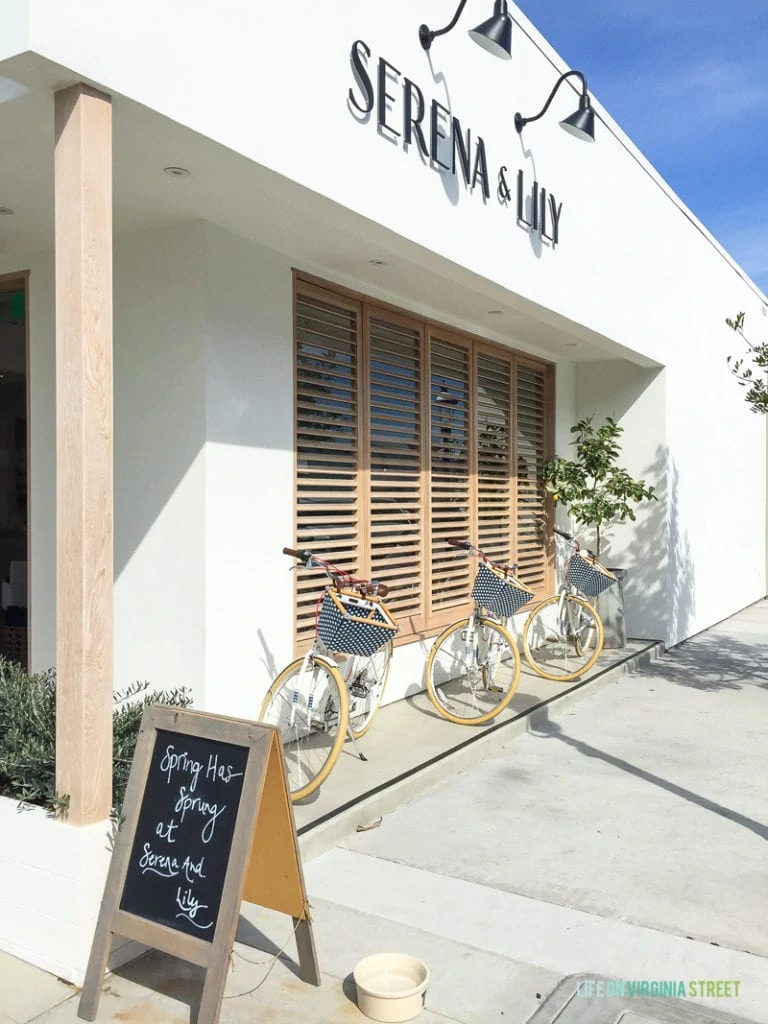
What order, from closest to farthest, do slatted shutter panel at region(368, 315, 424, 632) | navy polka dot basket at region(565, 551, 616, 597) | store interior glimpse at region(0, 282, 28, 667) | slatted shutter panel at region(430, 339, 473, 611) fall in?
store interior glimpse at region(0, 282, 28, 667), slatted shutter panel at region(368, 315, 424, 632), slatted shutter panel at region(430, 339, 473, 611), navy polka dot basket at region(565, 551, 616, 597)

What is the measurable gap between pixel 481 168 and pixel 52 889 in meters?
4.39

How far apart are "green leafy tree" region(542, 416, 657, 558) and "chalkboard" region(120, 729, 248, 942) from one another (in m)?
5.91

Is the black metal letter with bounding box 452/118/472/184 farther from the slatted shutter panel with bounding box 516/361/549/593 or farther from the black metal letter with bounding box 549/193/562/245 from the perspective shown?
the slatted shutter panel with bounding box 516/361/549/593

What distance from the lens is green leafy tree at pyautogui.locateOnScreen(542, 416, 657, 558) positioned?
27.3 feet

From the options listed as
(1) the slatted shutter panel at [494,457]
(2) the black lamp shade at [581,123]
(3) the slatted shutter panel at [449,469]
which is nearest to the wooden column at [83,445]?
(2) the black lamp shade at [581,123]

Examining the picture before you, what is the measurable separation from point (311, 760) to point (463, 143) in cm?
353

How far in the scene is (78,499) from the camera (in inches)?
116

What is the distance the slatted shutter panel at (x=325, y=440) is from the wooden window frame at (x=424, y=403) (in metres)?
0.04

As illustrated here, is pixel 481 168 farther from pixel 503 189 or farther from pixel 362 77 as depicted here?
pixel 362 77

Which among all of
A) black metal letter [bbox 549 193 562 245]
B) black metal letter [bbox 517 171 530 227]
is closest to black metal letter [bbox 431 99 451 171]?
black metal letter [bbox 517 171 530 227]

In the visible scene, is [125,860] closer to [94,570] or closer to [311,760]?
[94,570]

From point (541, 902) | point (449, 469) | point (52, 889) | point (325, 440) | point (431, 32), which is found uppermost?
point (431, 32)

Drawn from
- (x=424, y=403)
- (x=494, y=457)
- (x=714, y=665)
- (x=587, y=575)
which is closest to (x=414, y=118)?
(x=424, y=403)

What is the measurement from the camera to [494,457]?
7.81 meters
